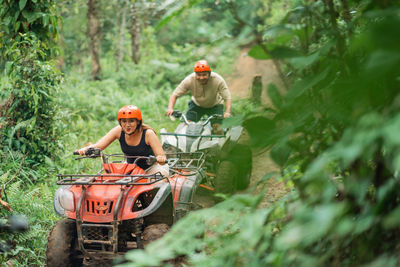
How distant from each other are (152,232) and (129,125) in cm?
165

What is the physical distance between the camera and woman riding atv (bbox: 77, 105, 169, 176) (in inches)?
228

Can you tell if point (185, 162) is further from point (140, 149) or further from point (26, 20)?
point (26, 20)

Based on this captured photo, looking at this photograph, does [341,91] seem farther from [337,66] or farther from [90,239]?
[90,239]

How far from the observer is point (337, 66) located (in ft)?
6.73

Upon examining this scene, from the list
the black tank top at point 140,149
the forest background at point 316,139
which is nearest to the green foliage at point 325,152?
the forest background at point 316,139

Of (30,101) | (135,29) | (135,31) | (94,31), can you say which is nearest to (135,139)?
(30,101)

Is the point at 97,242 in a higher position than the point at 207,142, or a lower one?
lower

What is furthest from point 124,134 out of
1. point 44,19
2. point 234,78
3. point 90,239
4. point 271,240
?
point 234,78

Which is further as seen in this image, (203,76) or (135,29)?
(135,29)

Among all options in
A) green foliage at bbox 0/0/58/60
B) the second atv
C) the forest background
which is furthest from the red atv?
green foliage at bbox 0/0/58/60

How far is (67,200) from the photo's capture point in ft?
15.9

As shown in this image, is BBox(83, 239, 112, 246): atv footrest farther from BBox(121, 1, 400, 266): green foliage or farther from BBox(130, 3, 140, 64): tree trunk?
BBox(130, 3, 140, 64): tree trunk

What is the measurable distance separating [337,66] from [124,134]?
4418mm

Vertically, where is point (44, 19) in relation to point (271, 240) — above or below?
above
